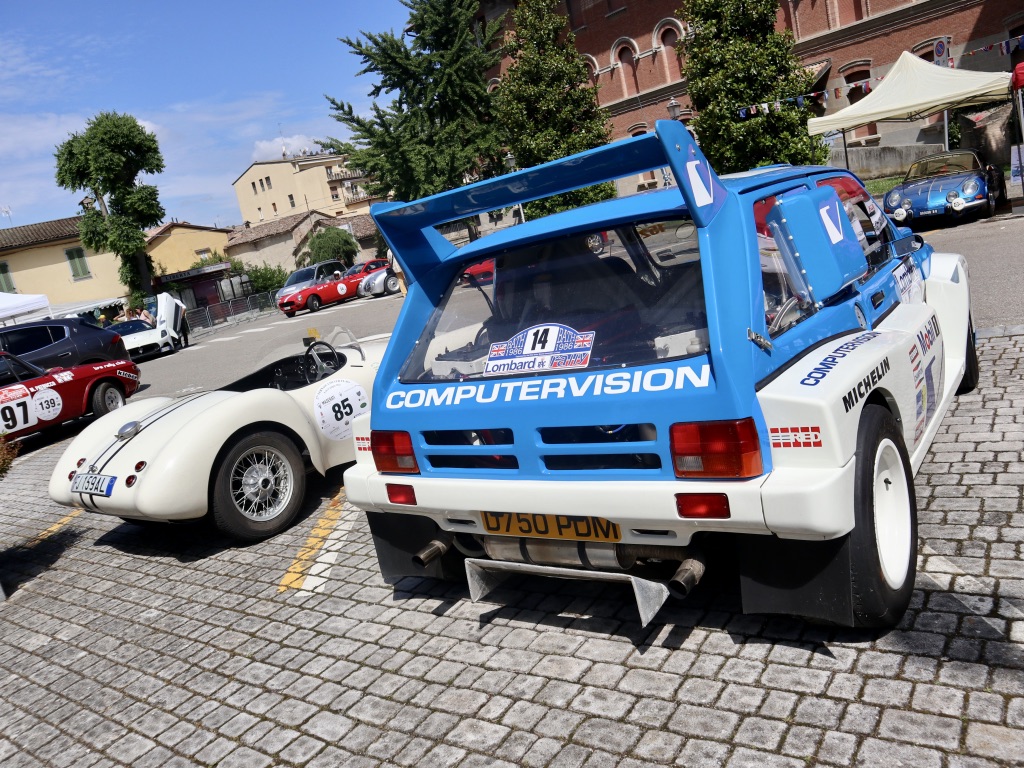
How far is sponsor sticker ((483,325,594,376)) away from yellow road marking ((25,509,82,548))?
5305 millimetres

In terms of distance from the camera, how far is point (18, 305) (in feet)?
48.2

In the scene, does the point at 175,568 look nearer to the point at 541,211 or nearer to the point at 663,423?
the point at 663,423

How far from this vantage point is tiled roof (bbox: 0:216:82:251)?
5034 cm

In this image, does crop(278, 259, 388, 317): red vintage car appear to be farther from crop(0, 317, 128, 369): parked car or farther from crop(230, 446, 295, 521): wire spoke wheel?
crop(230, 446, 295, 521): wire spoke wheel

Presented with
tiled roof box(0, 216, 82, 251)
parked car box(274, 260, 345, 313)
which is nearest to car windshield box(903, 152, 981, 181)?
parked car box(274, 260, 345, 313)

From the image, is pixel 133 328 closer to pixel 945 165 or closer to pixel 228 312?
pixel 228 312

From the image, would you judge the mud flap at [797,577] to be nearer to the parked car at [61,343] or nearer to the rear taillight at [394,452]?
the rear taillight at [394,452]

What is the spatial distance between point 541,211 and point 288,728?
87.0 feet

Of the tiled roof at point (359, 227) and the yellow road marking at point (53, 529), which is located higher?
the tiled roof at point (359, 227)

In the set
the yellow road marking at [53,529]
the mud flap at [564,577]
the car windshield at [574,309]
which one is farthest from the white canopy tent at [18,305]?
the mud flap at [564,577]

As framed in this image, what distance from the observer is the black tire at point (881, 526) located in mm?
3043

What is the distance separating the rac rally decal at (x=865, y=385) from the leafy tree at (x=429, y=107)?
30560 millimetres

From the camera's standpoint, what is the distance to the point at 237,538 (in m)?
5.71

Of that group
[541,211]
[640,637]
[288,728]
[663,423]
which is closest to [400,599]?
[288,728]
